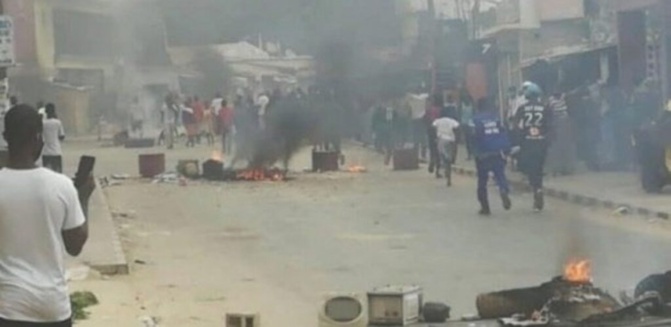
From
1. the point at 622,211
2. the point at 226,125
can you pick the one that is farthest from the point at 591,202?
the point at 226,125

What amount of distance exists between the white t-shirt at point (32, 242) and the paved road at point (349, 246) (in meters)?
4.55

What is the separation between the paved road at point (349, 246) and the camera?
1112cm

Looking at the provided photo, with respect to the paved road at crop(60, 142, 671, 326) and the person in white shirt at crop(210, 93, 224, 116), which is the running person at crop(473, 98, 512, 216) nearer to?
the paved road at crop(60, 142, 671, 326)

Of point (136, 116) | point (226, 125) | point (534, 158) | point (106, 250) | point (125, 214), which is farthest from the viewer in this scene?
point (136, 116)

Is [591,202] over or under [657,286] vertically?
under

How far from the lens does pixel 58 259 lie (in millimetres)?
5309

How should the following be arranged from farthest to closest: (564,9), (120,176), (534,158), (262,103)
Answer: (564,9), (262,103), (120,176), (534,158)

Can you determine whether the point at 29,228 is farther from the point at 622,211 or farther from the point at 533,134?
the point at 622,211

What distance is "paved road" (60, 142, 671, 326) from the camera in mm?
11125

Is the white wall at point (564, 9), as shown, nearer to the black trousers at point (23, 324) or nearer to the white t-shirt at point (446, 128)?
the white t-shirt at point (446, 128)

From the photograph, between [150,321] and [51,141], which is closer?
[150,321]

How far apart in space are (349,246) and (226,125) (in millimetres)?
18972

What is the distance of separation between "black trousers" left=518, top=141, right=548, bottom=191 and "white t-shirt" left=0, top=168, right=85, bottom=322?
1214 centimetres

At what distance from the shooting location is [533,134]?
56.1ft
